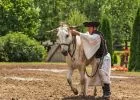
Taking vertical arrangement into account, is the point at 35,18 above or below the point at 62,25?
below

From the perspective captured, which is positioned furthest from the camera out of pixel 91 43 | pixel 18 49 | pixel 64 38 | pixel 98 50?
pixel 18 49

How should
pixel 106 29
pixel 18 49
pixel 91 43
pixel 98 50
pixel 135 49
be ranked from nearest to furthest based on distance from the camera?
pixel 91 43
pixel 98 50
pixel 135 49
pixel 106 29
pixel 18 49

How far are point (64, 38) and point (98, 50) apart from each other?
3.23 ft

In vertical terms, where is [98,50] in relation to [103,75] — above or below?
above

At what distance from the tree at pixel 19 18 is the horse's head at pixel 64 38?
3763 centimetres

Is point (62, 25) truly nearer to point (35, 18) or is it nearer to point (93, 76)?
point (93, 76)

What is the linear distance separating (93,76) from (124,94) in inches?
72.0

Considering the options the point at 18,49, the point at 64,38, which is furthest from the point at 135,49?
the point at 64,38

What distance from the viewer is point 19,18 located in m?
50.8

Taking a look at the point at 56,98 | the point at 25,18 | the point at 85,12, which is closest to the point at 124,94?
the point at 56,98

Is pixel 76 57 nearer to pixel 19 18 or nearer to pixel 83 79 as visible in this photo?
pixel 83 79

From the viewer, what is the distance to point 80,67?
11836mm

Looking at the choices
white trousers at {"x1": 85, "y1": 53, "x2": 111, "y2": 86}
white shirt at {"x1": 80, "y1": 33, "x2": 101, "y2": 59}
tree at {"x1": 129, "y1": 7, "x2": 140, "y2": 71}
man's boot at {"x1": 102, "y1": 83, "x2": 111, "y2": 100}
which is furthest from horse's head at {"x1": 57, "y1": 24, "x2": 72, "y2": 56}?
tree at {"x1": 129, "y1": 7, "x2": 140, "y2": 71}

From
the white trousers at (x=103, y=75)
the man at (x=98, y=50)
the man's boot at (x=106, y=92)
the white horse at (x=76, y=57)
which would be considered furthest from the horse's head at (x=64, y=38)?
the man's boot at (x=106, y=92)
